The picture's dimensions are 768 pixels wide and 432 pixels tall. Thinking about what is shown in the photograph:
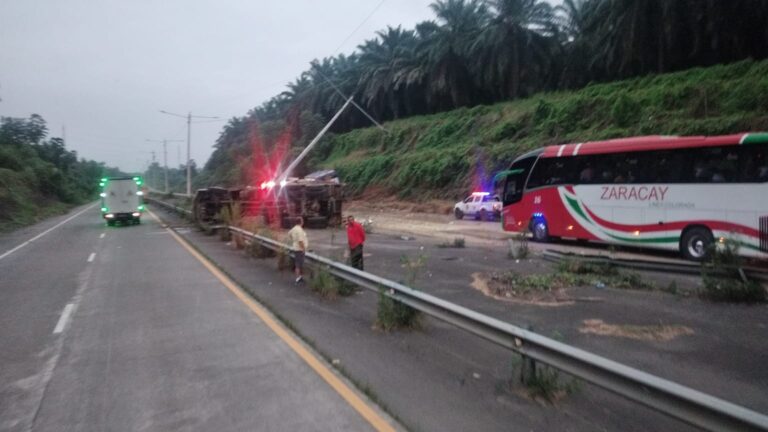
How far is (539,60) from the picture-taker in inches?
2133

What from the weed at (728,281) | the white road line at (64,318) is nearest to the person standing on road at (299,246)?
the white road line at (64,318)

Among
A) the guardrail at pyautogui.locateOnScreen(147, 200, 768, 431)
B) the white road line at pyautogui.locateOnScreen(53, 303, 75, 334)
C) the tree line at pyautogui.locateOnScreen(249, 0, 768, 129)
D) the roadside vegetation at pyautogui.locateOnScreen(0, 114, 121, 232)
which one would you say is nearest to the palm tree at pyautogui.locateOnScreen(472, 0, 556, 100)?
the tree line at pyautogui.locateOnScreen(249, 0, 768, 129)

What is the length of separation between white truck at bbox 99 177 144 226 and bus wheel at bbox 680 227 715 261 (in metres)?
29.8

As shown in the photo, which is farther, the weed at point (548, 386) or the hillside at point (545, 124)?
the hillside at point (545, 124)

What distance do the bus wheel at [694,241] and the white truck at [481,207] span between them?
1784 centimetres

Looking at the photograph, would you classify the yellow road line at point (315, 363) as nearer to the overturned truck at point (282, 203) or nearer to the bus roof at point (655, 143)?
the bus roof at point (655, 143)

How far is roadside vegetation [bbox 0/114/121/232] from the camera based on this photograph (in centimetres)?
4912

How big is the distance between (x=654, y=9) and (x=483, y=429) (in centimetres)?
4277

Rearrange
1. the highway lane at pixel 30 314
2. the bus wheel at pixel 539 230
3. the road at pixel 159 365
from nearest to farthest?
1. the road at pixel 159 365
2. the highway lane at pixel 30 314
3. the bus wheel at pixel 539 230

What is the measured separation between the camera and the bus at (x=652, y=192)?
49.8 feet

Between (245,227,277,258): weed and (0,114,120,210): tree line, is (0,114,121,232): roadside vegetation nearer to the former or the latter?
(0,114,120,210): tree line

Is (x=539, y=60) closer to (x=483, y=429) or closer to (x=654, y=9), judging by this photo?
(x=654, y=9)

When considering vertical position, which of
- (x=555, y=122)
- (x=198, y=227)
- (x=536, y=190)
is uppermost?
(x=555, y=122)

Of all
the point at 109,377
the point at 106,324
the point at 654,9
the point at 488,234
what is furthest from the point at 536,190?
the point at 654,9
